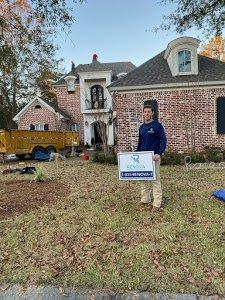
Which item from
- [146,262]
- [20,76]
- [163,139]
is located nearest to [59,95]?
[20,76]

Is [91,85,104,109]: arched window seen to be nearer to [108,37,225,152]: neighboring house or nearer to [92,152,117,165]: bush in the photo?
[108,37,225,152]: neighboring house

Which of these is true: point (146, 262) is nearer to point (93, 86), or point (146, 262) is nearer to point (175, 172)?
point (175, 172)

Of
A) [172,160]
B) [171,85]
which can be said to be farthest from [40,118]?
[172,160]

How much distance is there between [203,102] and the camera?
17625mm

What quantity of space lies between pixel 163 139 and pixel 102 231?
2153 millimetres

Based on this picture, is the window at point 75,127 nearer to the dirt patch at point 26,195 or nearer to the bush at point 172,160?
the bush at point 172,160

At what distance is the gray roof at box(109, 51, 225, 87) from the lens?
17.7m

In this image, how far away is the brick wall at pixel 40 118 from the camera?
3120cm

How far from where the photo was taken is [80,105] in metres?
32.5

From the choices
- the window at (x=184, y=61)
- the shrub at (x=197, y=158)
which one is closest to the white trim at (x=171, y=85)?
the window at (x=184, y=61)

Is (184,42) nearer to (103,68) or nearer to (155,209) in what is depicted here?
(155,209)

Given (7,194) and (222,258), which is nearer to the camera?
(222,258)

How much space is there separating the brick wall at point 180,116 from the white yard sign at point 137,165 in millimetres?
10249

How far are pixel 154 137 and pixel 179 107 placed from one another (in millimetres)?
11196
